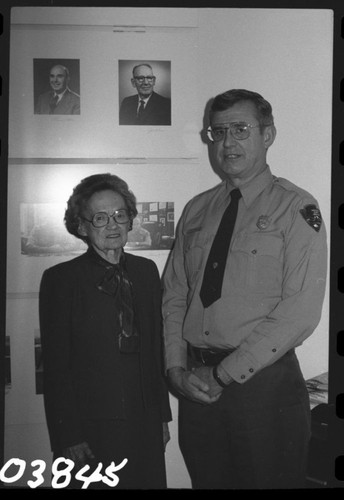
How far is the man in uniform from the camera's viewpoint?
1.27m

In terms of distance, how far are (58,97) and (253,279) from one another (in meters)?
0.67

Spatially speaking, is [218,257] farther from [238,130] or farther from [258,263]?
[238,130]

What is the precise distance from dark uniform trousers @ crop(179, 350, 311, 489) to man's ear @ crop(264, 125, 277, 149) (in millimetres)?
523

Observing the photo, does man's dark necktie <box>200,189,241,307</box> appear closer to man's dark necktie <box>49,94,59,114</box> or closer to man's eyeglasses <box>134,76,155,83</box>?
man's eyeglasses <box>134,76,155,83</box>

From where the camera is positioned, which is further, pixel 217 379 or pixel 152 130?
pixel 152 130

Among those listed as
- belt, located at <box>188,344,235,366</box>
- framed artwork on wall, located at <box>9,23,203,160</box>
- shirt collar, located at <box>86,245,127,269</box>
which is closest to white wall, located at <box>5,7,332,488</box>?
framed artwork on wall, located at <box>9,23,203,160</box>

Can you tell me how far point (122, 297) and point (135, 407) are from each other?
28 centimetres

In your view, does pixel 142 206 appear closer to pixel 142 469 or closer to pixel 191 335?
pixel 191 335

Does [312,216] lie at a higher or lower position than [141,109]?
lower

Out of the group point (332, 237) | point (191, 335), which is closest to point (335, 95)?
point (332, 237)

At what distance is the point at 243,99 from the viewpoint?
134 cm

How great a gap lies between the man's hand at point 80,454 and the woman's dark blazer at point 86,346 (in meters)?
0.02

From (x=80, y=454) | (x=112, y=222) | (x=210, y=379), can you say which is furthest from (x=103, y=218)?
(x=80, y=454)

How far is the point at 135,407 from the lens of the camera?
1366mm
